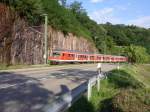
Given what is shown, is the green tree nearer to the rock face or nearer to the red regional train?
the red regional train

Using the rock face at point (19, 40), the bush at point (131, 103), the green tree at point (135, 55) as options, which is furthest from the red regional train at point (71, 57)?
the bush at point (131, 103)

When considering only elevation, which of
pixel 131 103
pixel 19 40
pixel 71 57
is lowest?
pixel 71 57

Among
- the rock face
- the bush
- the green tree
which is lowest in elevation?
the green tree

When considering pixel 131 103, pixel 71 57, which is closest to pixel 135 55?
pixel 71 57

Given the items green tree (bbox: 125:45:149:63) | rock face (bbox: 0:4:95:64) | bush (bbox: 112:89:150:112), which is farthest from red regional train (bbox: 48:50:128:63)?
bush (bbox: 112:89:150:112)

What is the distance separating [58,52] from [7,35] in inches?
638

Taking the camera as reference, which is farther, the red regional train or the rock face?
the red regional train

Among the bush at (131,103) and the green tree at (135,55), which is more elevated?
the bush at (131,103)

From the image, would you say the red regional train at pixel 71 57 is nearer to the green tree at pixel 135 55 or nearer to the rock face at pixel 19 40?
the rock face at pixel 19 40

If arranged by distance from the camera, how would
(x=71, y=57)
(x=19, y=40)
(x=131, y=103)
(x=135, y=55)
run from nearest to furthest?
1. (x=131, y=103)
2. (x=19, y=40)
3. (x=71, y=57)
4. (x=135, y=55)

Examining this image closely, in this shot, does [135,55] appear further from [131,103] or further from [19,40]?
[131,103]

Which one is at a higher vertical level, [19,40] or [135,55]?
[19,40]

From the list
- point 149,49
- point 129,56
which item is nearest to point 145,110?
point 129,56

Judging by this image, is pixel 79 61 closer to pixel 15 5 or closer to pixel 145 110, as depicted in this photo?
pixel 15 5
